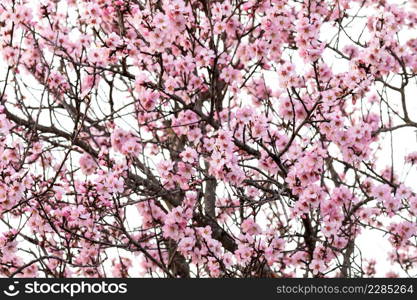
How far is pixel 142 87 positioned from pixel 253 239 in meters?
1.61

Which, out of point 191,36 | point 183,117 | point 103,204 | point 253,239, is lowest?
point 253,239

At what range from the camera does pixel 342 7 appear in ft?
21.8

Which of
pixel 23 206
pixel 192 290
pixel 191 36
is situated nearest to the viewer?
pixel 192 290

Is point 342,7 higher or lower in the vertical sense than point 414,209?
higher

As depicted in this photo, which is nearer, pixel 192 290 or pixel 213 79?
pixel 192 290

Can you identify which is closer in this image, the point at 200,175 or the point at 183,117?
the point at 200,175

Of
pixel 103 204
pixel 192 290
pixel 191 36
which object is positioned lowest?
pixel 192 290

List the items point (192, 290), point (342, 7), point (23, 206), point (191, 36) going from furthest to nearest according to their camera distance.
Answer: point (342, 7) → point (191, 36) → point (23, 206) → point (192, 290)

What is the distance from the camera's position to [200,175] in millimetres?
5863

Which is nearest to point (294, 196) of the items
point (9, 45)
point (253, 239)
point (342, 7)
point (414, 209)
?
point (253, 239)

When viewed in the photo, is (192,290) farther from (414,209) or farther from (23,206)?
(414,209)

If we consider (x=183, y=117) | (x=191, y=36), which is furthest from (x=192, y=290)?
(x=191, y=36)

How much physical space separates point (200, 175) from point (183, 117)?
0.83 meters

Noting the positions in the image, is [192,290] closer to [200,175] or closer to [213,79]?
[200,175]
